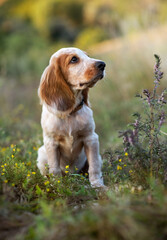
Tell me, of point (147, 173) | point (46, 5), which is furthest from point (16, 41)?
point (147, 173)

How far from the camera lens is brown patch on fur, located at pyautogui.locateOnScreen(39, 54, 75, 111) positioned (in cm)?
284

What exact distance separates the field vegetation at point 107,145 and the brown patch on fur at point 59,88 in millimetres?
537

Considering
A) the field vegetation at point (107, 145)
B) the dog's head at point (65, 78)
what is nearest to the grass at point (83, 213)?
the field vegetation at point (107, 145)

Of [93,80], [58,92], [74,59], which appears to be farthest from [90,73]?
[58,92]

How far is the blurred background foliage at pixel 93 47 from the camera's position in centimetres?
612

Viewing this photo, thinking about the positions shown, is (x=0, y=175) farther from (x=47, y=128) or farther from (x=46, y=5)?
(x=46, y=5)

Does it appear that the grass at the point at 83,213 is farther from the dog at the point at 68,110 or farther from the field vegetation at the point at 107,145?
the dog at the point at 68,110

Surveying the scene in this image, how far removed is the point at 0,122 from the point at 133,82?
266 cm

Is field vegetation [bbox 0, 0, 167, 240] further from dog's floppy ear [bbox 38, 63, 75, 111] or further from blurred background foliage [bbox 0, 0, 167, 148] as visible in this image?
dog's floppy ear [bbox 38, 63, 75, 111]

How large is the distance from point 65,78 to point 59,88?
12cm

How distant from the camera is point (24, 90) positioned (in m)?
8.84

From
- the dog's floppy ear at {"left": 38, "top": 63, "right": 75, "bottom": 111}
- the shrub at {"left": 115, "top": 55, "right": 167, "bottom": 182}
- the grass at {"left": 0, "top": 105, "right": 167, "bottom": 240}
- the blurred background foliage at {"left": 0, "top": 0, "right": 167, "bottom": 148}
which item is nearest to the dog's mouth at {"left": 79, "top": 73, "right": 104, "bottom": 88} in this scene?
the dog's floppy ear at {"left": 38, "top": 63, "right": 75, "bottom": 111}

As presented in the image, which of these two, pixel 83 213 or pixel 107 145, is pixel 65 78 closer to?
pixel 83 213

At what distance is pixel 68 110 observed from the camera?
283cm
